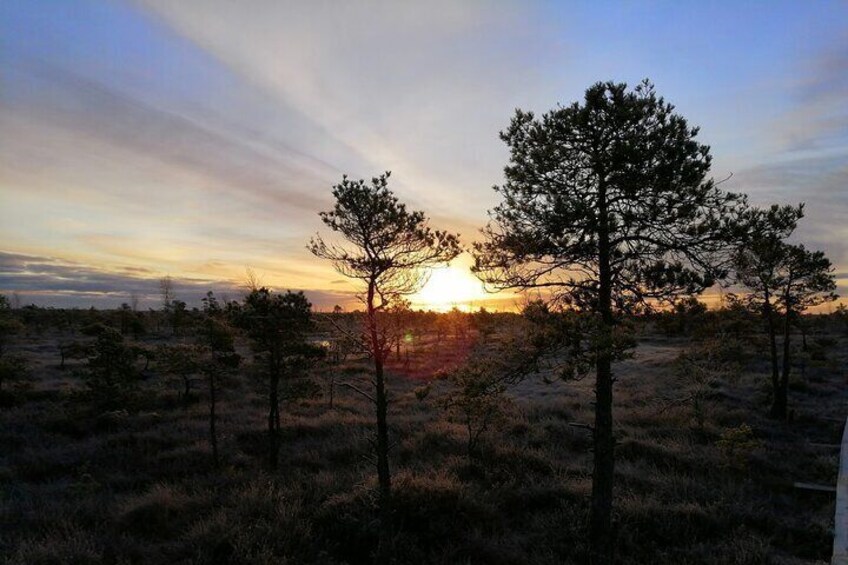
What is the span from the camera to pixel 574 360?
400 inches

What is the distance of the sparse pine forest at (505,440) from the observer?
10.8 metres

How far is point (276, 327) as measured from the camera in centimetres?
1911

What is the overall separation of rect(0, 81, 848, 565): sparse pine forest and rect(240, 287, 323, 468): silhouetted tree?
0.10m

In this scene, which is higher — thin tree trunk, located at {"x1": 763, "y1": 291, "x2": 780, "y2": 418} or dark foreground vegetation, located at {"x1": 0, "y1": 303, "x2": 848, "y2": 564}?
thin tree trunk, located at {"x1": 763, "y1": 291, "x2": 780, "y2": 418}

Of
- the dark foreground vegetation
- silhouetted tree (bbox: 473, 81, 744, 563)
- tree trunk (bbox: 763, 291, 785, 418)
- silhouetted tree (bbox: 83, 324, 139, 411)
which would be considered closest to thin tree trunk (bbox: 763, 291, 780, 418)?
tree trunk (bbox: 763, 291, 785, 418)

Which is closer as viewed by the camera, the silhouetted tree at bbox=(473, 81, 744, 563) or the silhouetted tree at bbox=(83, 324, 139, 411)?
the silhouetted tree at bbox=(473, 81, 744, 563)

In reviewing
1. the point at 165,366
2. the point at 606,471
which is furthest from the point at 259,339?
the point at 606,471

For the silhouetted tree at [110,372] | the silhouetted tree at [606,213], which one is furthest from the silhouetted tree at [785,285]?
the silhouetted tree at [110,372]

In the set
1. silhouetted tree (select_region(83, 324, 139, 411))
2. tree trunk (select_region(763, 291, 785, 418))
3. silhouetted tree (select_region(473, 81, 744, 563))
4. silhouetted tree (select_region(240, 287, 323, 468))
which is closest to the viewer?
silhouetted tree (select_region(473, 81, 744, 563))

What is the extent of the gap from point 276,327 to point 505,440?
455 inches

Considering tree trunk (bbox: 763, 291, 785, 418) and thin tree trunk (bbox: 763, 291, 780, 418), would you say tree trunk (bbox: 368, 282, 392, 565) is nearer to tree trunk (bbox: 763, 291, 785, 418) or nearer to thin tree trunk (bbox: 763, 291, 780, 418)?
thin tree trunk (bbox: 763, 291, 780, 418)

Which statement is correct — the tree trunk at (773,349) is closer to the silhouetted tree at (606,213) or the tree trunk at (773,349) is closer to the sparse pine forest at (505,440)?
the sparse pine forest at (505,440)

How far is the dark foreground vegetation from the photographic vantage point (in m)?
11.7

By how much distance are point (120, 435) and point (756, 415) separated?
108 feet
